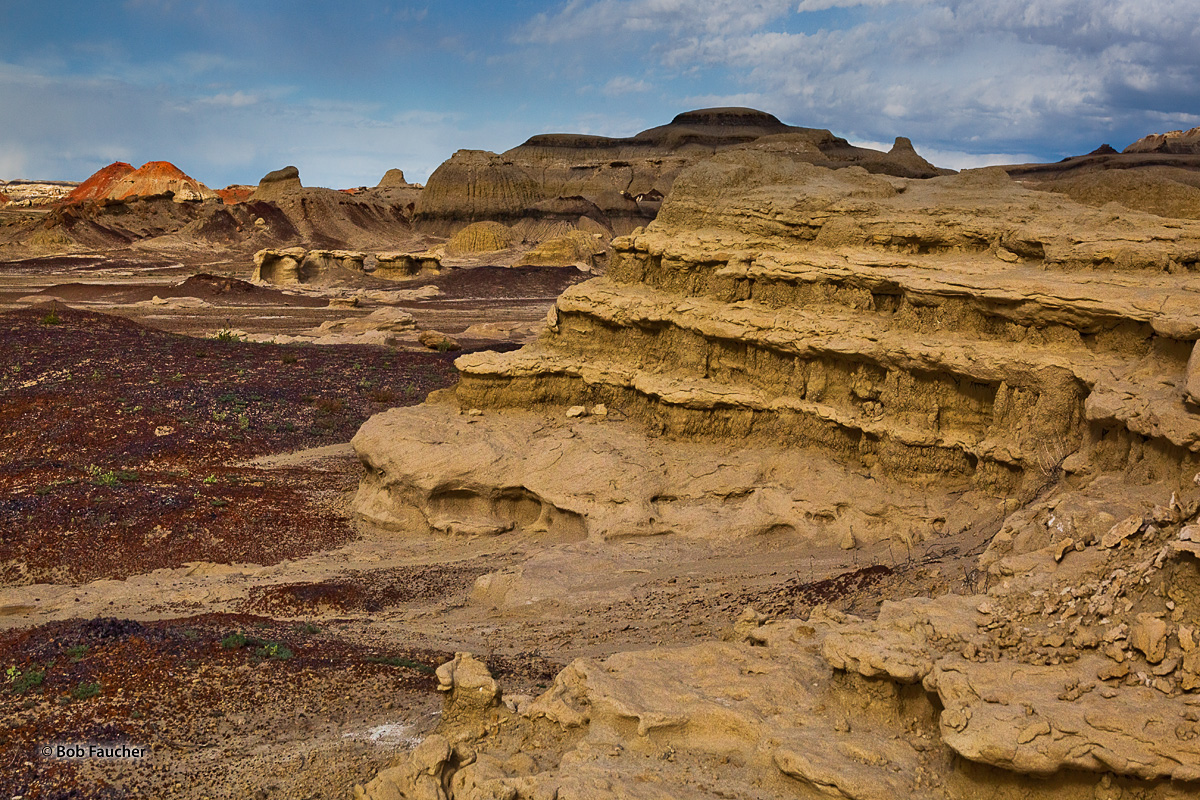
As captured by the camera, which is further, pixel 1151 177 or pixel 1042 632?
pixel 1151 177

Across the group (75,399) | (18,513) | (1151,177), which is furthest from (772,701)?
(75,399)

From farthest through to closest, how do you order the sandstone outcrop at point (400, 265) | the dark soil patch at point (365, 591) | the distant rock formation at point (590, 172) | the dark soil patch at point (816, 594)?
the distant rock formation at point (590, 172) < the sandstone outcrop at point (400, 265) < the dark soil patch at point (365, 591) < the dark soil patch at point (816, 594)

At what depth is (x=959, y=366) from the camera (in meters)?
11.0

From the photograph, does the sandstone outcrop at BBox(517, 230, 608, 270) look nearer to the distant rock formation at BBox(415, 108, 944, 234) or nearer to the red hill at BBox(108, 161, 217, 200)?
the distant rock formation at BBox(415, 108, 944, 234)

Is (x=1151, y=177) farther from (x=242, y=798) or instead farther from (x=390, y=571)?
Result: (x=242, y=798)

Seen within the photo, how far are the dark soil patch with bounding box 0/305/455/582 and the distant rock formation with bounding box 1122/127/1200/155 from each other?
48671mm

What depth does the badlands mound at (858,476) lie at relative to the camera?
570 centimetres

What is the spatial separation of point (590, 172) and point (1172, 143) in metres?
53.1

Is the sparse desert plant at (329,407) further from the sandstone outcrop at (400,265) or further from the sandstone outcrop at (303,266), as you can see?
the sandstone outcrop at (400,265)

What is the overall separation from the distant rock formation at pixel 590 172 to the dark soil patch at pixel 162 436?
45.6 meters

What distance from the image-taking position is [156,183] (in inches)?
4097

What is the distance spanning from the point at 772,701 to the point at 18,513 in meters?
12.9

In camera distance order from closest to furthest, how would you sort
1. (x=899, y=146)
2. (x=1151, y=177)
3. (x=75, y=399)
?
(x=1151, y=177), (x=75, y=399), (x=899, y=146)

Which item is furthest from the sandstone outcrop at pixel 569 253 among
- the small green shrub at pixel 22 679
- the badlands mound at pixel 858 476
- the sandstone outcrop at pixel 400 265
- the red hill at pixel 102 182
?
the red hill at pixel 102 182
